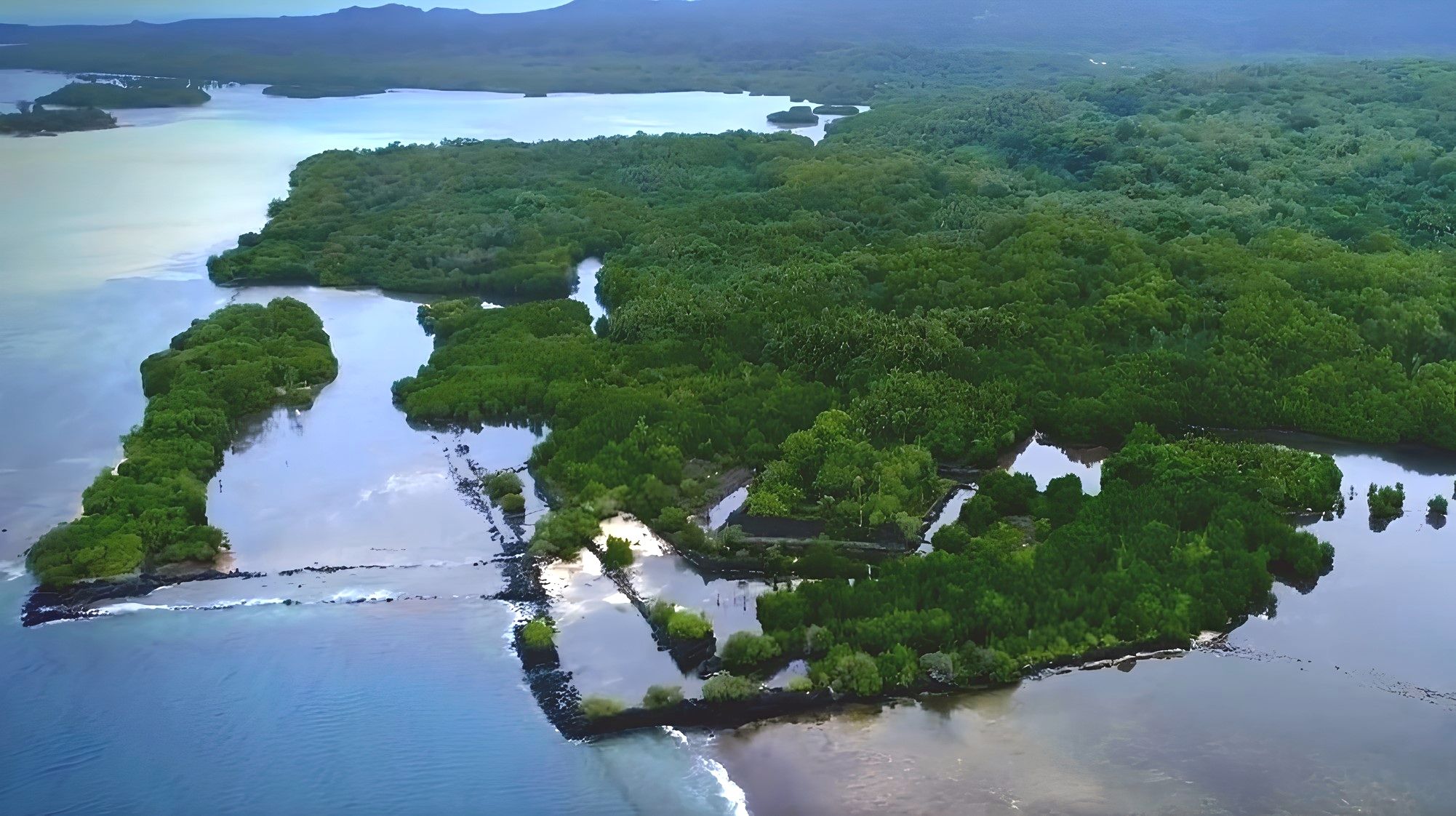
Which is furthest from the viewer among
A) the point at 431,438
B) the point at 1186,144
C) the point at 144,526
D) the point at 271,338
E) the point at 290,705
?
the point at 1186,144

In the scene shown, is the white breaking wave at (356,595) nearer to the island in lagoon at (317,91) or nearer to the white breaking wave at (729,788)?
the white breaking wave at (729,788)

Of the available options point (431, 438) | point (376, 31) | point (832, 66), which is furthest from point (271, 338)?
point (376, 31)

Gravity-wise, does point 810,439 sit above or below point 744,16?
below

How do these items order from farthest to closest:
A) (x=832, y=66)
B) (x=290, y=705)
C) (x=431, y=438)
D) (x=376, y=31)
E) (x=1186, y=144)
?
1. (x=376, y=31)
2. (x=832, y=66)
3. (x=1186, y=144)
4. (x=431, y=438)
5. (x=290, y=705)

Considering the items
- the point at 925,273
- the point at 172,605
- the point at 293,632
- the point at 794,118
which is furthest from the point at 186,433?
the point at 794,118

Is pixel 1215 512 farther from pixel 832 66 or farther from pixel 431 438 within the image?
pixel 832 66

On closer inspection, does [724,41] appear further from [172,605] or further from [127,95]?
[172,605]

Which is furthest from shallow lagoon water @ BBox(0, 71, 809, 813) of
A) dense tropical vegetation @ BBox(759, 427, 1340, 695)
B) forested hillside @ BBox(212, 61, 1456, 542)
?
dense tropical vegetation @ BBox(759, 427, 1340, 695)
